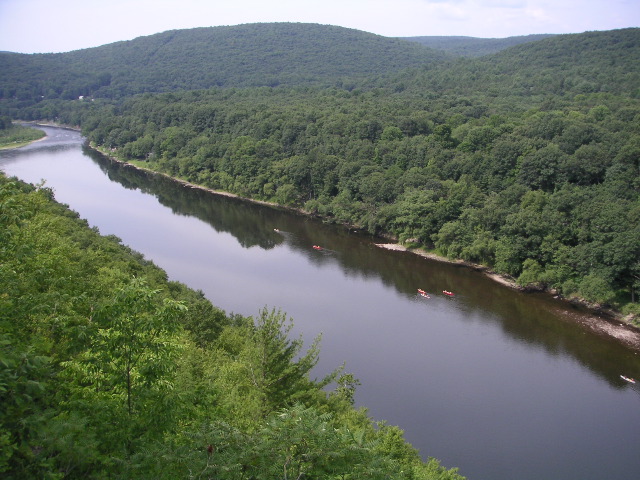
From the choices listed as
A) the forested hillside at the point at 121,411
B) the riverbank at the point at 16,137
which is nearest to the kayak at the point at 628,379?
the forested hillside at the point at 121,411

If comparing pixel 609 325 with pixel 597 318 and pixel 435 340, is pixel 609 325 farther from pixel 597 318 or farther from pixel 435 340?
pixel 435 340

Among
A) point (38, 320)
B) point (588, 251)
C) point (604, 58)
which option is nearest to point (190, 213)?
point (588, 251)

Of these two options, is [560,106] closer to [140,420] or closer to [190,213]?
[190,213]

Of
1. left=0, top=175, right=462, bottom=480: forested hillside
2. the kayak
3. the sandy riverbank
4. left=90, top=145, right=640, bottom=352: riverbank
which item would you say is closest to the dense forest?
left=0, top=175, right=462, bottom=480: forested hillside

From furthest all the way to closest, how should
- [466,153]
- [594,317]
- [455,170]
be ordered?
[466,153]
[455,170]
[594,317]

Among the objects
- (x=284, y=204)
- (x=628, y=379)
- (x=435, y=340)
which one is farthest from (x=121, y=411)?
(x=284, y=204)

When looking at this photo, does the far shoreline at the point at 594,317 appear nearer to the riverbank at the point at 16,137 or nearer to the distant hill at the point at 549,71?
the distant hill at the point at 549,71
